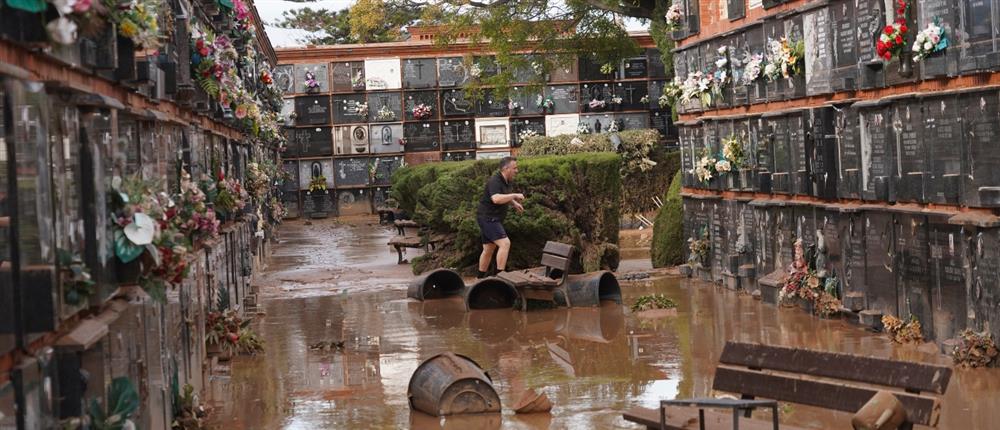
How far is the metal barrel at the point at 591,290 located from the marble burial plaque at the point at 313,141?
2339cm

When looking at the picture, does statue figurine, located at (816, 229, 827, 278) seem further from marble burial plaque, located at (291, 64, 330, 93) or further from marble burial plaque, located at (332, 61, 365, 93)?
marble burial plaque, located at (291, 64, 330, 93)

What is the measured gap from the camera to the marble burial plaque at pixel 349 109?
38094mm

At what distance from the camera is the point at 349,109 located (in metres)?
38.1

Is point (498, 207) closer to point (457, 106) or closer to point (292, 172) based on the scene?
point (457, 106)

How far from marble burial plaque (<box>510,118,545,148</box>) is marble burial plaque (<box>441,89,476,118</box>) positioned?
1.17 m

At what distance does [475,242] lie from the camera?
1911cm

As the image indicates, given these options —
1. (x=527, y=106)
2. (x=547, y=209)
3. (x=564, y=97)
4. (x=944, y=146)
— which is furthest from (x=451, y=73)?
(x=944, y=146)

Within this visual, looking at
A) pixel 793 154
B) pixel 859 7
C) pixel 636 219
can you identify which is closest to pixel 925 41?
pixel 859 7

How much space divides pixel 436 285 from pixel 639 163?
14.8 m

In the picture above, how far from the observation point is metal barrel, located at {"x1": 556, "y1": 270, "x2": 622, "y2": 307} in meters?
15.1

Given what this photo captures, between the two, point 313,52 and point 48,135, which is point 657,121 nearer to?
point 313,52

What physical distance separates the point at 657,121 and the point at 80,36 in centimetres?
3174

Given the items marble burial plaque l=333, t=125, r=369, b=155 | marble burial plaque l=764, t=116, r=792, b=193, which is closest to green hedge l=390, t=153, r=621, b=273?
marble burial plaque l=764, t=116, r=792, b=193

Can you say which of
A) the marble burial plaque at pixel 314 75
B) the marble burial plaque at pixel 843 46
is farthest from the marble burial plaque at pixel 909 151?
the marble burial plaque at pixel 314 75
